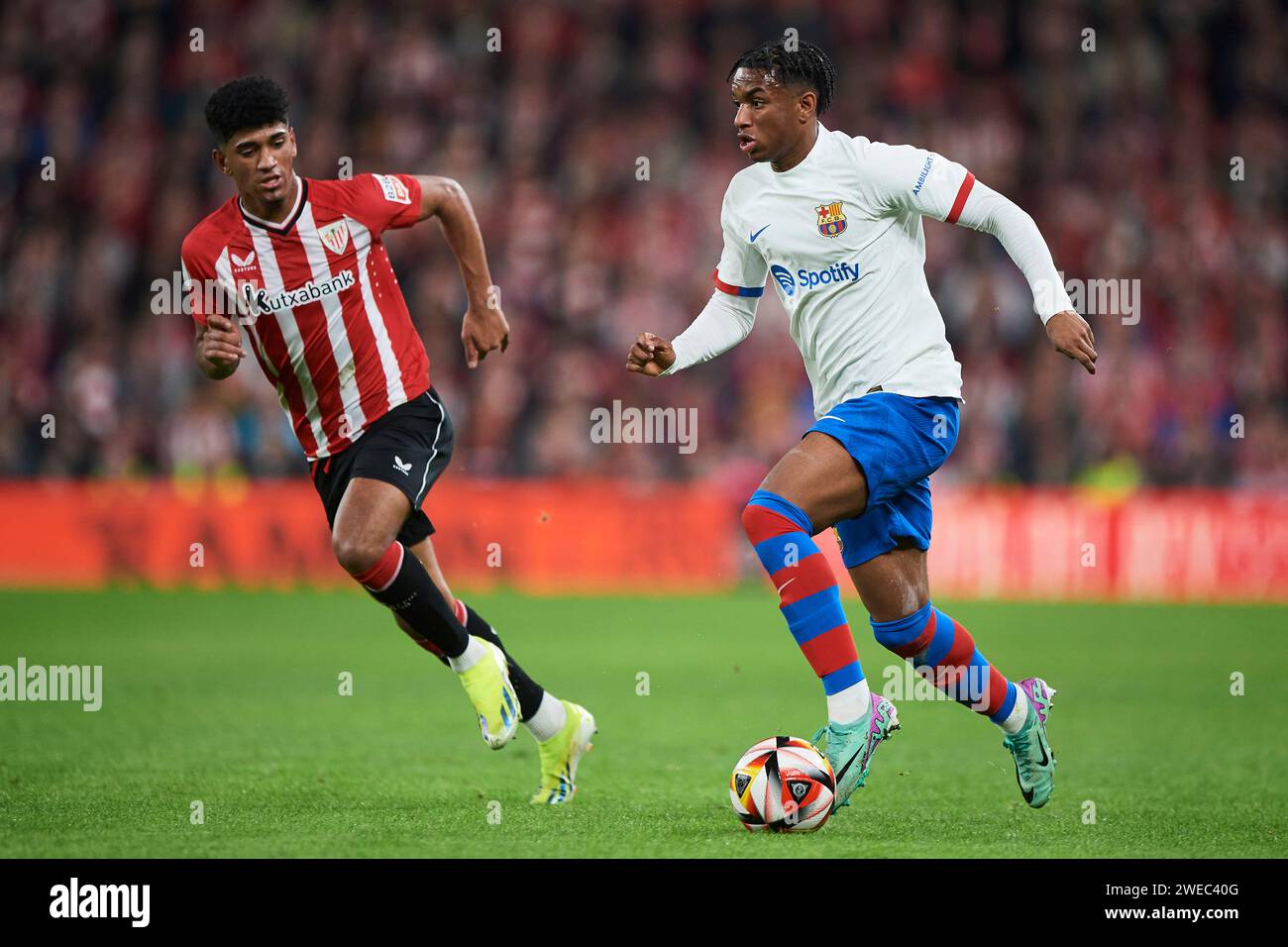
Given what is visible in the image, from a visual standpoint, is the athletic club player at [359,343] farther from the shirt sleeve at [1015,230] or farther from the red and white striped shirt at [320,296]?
the shirt sleeve at [1015,230]

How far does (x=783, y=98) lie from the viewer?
5.70m

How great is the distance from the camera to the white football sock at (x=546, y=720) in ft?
20.0

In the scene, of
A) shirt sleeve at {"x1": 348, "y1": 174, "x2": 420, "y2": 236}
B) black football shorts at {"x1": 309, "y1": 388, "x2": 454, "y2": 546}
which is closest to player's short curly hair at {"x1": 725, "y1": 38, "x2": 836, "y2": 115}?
shirt sleeve at {"x1": 348, "y1": 174, "x2": 420, "y2": 236}

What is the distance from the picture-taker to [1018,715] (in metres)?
5.88

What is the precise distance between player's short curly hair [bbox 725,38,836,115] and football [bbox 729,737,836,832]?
2277 mm

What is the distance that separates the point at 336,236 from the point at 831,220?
1851mm

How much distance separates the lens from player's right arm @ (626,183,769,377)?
6.02 metres

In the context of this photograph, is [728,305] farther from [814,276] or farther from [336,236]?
[336,236]

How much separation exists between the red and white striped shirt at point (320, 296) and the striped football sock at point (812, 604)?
1612 millimetres

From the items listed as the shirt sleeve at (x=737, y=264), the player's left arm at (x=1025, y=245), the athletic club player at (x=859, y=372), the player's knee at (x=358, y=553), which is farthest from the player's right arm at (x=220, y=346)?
the player's left arm at (x=1025, y=245)

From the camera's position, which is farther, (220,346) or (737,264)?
(737,264)

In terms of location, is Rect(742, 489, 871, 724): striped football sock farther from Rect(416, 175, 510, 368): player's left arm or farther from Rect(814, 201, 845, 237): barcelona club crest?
Rect(416, 175, 510, 368): player's left arm

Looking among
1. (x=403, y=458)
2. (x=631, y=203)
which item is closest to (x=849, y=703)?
(x=403, y=458)

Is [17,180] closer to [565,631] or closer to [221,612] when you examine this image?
[221,612]
